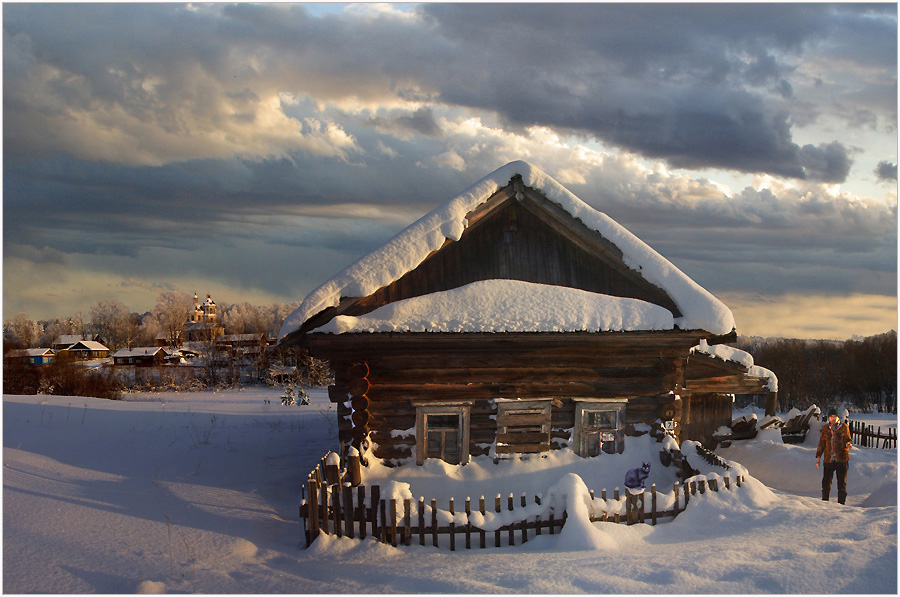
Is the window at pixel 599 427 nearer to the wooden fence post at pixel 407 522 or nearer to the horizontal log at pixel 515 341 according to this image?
the horizontal log at pixel 515 341

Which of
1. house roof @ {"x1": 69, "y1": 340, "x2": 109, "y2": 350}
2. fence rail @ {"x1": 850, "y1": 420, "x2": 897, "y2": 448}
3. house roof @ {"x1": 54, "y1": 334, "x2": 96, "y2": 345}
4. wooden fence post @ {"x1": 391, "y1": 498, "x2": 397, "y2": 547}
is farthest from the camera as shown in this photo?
house roof @ {"x1": 54, "y1": 334, "x2": 96, "y2": 345}

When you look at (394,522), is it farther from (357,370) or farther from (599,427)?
(599,427)

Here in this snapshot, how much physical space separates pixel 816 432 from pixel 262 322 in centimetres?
7781

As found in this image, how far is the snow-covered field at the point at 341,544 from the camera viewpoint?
654 centimetres

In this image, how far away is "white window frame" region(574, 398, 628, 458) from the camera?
1080 centimetres

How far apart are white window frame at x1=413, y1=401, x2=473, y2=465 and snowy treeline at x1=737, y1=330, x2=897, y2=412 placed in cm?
4220

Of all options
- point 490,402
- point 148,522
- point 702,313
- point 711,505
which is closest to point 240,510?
point 148,522

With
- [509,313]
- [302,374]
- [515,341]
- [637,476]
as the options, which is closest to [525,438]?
[515,341]

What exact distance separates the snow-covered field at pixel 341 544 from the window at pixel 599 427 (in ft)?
0.94

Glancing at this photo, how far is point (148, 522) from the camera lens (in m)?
8.87

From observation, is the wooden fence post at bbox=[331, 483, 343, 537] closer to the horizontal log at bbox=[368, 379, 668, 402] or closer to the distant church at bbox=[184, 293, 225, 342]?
the horizontal log at bbox=[368, 379, 668, 402]

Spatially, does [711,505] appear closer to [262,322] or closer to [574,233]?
[574,233]

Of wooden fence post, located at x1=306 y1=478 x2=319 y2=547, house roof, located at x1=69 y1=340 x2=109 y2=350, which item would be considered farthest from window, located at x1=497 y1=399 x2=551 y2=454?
house roof, located at x1=69 y1=340 x2=109 y2=350

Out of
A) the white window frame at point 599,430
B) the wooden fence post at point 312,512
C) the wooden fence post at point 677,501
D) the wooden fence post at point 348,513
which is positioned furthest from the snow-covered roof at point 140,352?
the wooden fence post at point 677,501
